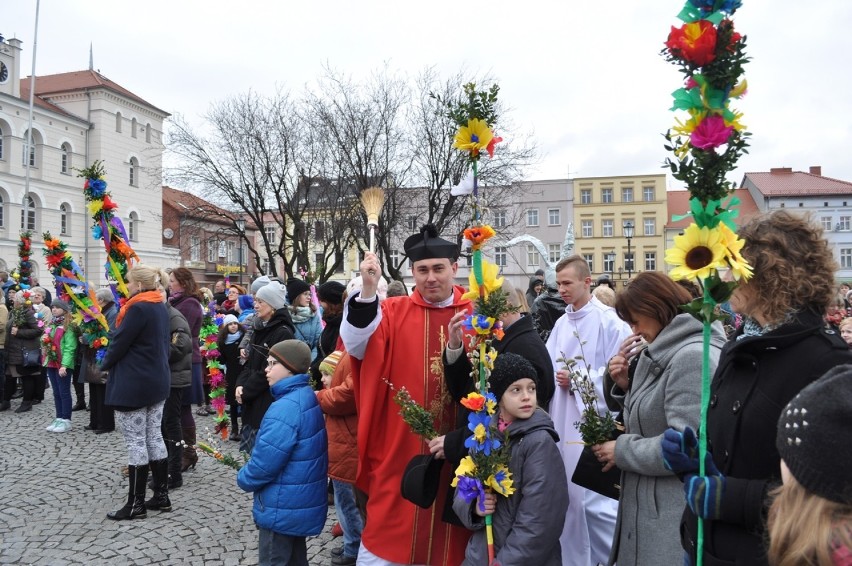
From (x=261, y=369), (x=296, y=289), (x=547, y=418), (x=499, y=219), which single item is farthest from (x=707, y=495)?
(x=499, y=219)

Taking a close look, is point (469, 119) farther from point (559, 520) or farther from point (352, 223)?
point (352, 223)

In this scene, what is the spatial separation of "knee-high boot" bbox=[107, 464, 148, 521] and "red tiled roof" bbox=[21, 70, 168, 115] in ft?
151

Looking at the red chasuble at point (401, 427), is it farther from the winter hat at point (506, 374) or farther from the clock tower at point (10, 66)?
the clock tower at point (10, 66)

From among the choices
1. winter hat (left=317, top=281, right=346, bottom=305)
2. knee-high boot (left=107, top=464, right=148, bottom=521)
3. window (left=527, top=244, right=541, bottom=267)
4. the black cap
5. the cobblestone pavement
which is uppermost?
window (left=527, top=244, right=541, bottom=267)

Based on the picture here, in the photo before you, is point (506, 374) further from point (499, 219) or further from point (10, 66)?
point (10, 66)

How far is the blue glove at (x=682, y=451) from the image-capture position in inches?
81.0

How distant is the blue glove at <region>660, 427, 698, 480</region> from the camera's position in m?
2.06

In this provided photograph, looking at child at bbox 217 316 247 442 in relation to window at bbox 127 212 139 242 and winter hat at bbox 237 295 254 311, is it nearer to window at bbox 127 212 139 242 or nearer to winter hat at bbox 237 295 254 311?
winter hat at bbox 237 295 254 311

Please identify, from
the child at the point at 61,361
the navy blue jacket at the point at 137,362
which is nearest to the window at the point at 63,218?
the child at the point at 61,361

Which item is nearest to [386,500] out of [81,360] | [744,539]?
[744,539]

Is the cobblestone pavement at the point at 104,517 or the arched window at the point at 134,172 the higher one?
the arched window at the point at 134,172

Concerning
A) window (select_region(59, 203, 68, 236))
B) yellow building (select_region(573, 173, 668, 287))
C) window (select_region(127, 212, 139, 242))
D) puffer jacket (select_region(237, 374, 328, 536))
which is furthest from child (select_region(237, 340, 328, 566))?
yellow building (select_region(573, 173, 668, 287))

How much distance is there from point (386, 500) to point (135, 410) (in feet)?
10.3

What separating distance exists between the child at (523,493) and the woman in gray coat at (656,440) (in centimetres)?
28
